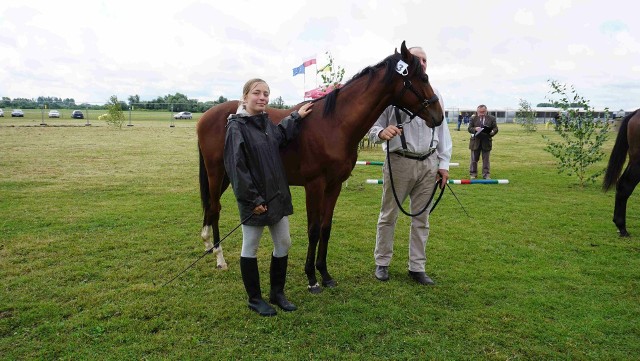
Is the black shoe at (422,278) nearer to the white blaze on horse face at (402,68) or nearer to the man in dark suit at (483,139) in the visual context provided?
the white blaze on horse face at (402,68)

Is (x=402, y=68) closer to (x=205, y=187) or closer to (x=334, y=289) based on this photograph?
(x=334, y=289)

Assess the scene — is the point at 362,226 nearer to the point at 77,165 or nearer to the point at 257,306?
the point at 257,306

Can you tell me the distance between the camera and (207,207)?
16.8 ft

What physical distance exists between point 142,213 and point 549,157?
16062mm

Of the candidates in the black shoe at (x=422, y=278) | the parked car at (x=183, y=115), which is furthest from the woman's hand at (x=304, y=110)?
the parked car at (x=183, y=115)

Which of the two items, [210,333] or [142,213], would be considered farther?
[142,213]

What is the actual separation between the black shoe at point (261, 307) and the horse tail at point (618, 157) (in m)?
6.33

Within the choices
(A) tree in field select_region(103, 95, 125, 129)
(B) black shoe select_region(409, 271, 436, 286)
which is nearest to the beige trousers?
(B) black shoe select_region(409, 271, 436, 286)

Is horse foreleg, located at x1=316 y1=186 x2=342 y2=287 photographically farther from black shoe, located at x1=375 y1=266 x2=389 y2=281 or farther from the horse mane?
the horse mane

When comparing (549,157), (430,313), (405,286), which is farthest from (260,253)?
(549,157)

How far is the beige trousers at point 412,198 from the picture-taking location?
4.28 meters

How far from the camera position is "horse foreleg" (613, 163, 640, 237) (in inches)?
244

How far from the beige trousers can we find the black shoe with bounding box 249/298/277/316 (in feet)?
4.59

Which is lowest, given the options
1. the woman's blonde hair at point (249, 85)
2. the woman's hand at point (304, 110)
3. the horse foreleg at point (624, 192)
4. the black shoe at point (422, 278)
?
the black shoe at point (422, 278)
